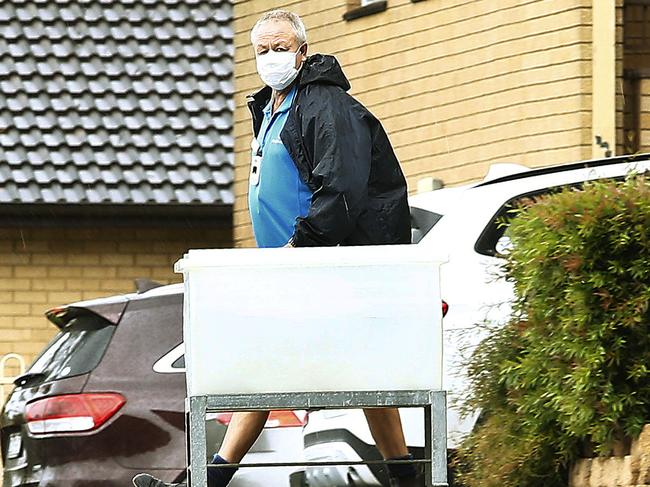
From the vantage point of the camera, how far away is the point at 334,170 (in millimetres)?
6559

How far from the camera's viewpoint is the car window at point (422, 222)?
8438 mm

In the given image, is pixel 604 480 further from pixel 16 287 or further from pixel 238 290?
pixel 16 287

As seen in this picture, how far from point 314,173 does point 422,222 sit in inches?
77.3

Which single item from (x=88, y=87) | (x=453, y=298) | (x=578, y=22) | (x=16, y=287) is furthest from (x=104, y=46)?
(x=453, y=298)

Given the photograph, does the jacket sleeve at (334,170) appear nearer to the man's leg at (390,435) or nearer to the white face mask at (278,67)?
the white face mask at (278,67)

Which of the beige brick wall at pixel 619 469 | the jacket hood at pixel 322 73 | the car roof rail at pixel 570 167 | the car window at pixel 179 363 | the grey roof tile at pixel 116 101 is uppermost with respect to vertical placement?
the grey roof tile at pixel 116 101

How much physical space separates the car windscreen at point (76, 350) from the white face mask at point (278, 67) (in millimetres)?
2730

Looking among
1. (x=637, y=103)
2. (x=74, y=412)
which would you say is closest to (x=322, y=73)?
(x=74, y=412)

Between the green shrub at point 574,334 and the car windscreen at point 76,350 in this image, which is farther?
the car windscreen at point 76,350

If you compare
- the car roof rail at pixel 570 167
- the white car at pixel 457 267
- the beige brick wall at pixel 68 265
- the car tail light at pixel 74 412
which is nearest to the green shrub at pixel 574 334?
the white car at pixel 457 267

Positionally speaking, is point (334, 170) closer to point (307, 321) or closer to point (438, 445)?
point (307, 321)

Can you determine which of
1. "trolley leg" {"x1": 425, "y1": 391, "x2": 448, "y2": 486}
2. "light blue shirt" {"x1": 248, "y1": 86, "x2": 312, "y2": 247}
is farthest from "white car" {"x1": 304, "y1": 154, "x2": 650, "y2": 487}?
"trolley leg" {"x1": 425, "y1": 391, "x2": 448, "y2": 486}

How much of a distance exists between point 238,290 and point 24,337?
12.4 meters

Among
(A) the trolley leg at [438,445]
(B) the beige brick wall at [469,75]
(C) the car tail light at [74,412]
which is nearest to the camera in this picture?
(A) the trolley leg at [438,445]
